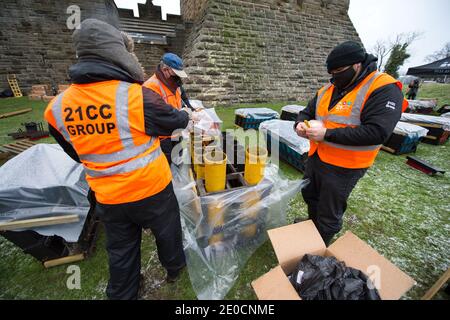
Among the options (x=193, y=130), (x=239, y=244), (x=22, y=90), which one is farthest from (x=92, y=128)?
(x=22, y=90)

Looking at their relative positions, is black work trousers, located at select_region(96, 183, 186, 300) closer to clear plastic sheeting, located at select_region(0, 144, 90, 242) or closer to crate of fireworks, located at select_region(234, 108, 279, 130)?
clear plastic sheeting, located at select_region(0, 144, 90, 242)

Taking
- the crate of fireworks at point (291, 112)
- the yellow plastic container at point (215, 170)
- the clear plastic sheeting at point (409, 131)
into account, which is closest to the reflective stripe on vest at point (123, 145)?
the yellow plastic container at point (215, 170)

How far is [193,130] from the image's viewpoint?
2352 mm

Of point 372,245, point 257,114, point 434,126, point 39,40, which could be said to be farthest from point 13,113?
point 434,126

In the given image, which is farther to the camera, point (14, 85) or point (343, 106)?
point (14, 85)

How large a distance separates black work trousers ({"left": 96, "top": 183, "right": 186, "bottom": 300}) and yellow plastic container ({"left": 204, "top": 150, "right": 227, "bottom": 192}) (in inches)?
16.4

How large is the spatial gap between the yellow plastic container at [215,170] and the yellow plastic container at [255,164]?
0.88ft

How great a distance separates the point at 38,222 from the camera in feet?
5.25

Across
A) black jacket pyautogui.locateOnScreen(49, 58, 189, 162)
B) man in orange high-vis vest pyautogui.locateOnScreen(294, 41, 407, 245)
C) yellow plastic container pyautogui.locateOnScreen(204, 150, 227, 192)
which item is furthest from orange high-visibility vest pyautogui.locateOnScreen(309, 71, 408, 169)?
black jacket pyautogui.locateOnScreen(49, 58, 189, 162)

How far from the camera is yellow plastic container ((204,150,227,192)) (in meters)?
1.76

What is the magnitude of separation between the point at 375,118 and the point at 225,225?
152cm

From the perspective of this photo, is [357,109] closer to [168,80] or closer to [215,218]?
[215,218]

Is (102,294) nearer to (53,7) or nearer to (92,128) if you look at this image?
(92,128)

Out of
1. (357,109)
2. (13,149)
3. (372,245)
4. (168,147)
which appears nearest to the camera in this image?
(357,109)
